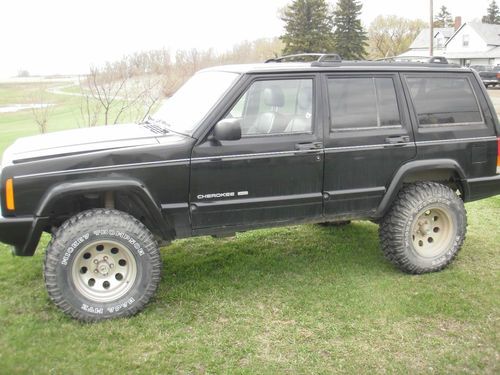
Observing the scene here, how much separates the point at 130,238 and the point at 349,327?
187 centimetres

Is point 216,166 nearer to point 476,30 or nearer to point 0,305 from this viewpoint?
point 0,305

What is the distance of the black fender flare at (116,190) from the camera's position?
3795mm

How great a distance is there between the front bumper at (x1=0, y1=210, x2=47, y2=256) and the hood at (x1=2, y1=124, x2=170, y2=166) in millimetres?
452

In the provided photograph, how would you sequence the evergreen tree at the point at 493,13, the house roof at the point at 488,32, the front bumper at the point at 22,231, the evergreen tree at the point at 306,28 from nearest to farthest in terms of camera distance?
1. the front bumper at the point at 22,231
2. the evergreen tree at the point at 306,28
3. the house roof at the point at 488,32
4. the evergreen tree at the point at 493,13

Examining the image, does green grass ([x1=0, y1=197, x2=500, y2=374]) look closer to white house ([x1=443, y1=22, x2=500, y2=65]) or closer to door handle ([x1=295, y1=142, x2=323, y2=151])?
door handle ([x1=295, y1=142, x2=323, y2=151])

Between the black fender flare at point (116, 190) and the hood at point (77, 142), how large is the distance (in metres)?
0.28

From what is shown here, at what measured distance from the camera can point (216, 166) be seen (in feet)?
13.8

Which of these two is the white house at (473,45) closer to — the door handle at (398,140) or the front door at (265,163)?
the door handle at (398,140)

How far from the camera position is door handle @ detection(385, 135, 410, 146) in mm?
4711

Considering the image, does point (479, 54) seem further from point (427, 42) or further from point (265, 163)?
point (265, 163)

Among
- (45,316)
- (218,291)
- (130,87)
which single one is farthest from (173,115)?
(130,87)

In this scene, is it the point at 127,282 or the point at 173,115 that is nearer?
the point at 127,282

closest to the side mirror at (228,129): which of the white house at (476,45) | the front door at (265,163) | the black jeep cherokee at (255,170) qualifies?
the black jeep cherokee at (255,170)

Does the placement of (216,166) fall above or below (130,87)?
below
